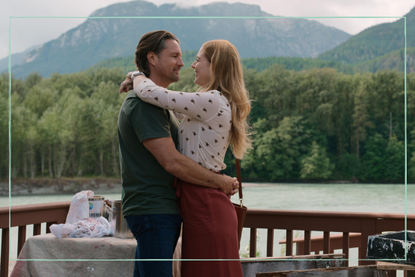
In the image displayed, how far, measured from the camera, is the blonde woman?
1.22 meters

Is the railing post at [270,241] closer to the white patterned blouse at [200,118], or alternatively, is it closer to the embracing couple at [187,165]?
the embracing couple at [187,165]

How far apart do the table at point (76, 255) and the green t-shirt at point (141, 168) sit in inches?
29.1

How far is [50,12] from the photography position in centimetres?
206

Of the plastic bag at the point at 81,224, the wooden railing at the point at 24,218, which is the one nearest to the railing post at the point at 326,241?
the plastic bag at the point at 81,224

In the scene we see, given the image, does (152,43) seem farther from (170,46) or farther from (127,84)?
(127,84)

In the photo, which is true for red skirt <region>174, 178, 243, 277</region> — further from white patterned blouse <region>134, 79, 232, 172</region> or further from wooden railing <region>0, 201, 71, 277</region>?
wooden railing <region>0, 201, 71, 277</region>

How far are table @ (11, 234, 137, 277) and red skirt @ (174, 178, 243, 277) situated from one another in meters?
0.71

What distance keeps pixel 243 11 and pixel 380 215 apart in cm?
159

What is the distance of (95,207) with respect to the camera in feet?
6.87

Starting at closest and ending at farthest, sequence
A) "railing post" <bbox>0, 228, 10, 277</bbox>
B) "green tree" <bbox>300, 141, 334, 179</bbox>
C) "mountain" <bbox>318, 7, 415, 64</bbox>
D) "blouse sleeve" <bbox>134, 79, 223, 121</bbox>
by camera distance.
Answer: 1. "blouse sleeve" <bbox>134, 79, 223, 121</bbox>
2. "railing post" <bbox>0, 228, 10, 277</bbox>
3. "green tree" <bbox>300, 141, 334, 179</bbox>
4. "mountain" <bbox>318, 7, 415, 64</bbox>

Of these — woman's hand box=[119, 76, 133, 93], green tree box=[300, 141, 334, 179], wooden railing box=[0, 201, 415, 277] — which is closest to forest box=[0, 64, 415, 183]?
green tree box=[300, 141, 334, 179]

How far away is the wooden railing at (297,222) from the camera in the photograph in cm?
215

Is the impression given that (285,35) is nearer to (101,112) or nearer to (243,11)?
(243,11)

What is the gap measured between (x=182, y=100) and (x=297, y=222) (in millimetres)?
1395
